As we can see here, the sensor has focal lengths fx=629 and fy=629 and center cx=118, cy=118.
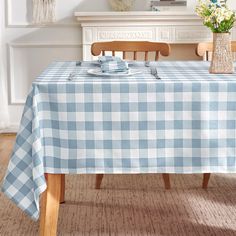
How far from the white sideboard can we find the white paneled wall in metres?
0.19

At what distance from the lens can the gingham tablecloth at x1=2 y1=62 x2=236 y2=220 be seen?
237 centimetres

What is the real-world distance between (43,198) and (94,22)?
2.46 m

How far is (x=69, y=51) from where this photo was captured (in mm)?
4898

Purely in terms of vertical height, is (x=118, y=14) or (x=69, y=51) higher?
(x=118, y=14)

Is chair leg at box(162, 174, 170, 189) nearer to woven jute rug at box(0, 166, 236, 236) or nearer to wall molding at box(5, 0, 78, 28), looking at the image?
woven jute rug at box(0, 166, 236, 236)

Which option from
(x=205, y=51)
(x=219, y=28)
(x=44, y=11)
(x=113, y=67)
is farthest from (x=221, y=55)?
(x=44, y=11)

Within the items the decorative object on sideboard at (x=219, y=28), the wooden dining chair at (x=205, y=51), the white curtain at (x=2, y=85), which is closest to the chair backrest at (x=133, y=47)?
the wooden dining chair at (x=205, y=51)

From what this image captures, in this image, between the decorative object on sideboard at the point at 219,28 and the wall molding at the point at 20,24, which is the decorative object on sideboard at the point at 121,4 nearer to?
the wall molding at the point at 20,24

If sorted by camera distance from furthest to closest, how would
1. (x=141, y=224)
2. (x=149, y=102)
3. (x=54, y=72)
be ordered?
(x=141, y=224), (x=54, y=72), (x=149, y=102)

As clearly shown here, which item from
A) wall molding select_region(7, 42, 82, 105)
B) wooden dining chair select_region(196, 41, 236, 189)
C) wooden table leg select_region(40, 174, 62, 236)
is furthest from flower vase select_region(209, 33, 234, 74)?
wall molding select_region(7, 42, 82, 105)

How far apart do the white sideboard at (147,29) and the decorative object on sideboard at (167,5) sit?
8 centimetres

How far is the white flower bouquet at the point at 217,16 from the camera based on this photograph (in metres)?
2.59

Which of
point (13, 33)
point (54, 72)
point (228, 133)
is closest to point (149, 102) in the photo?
point (228, 133)

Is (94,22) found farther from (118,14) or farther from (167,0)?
(167,0)
